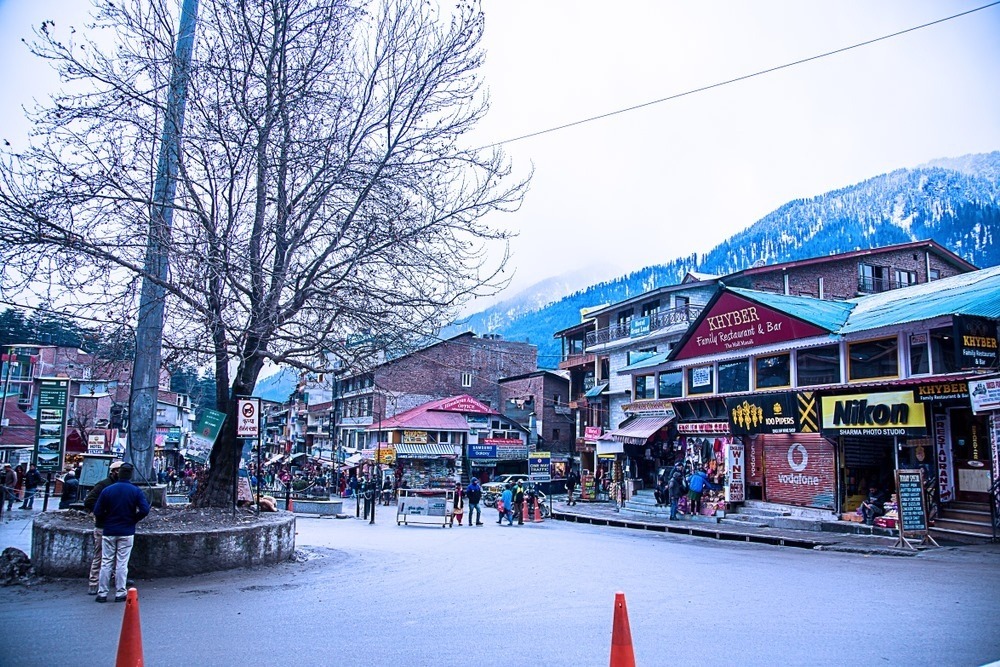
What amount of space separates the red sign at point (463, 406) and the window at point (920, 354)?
3765cm

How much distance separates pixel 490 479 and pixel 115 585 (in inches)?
1768

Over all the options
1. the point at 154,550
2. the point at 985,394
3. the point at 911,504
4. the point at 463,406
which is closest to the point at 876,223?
the point at 463,406

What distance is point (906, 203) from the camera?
256 feet

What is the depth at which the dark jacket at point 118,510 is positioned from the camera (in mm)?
8836

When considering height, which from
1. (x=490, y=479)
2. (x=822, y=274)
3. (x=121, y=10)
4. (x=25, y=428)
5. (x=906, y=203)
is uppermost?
(x=906, y=203)

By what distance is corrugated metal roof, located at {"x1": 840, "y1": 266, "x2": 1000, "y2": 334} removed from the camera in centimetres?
1748

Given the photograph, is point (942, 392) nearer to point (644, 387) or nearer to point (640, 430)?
point (640, 430)

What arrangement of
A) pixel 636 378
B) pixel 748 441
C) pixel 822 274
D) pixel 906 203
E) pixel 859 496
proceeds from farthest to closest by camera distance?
pixel 906 203, pixel 822 274, pixel 636 378, pixel 748 441, pixel 859 496

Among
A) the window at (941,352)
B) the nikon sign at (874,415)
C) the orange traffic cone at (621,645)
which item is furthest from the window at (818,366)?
the orange traffic cone at (621,645)

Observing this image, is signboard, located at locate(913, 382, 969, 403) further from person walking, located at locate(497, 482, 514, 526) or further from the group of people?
the group of people

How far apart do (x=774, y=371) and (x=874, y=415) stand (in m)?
4.82

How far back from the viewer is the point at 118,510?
890cm

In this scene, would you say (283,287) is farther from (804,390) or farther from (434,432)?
(434,432)

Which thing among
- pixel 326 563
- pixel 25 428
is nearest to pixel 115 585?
pixel 326 563
